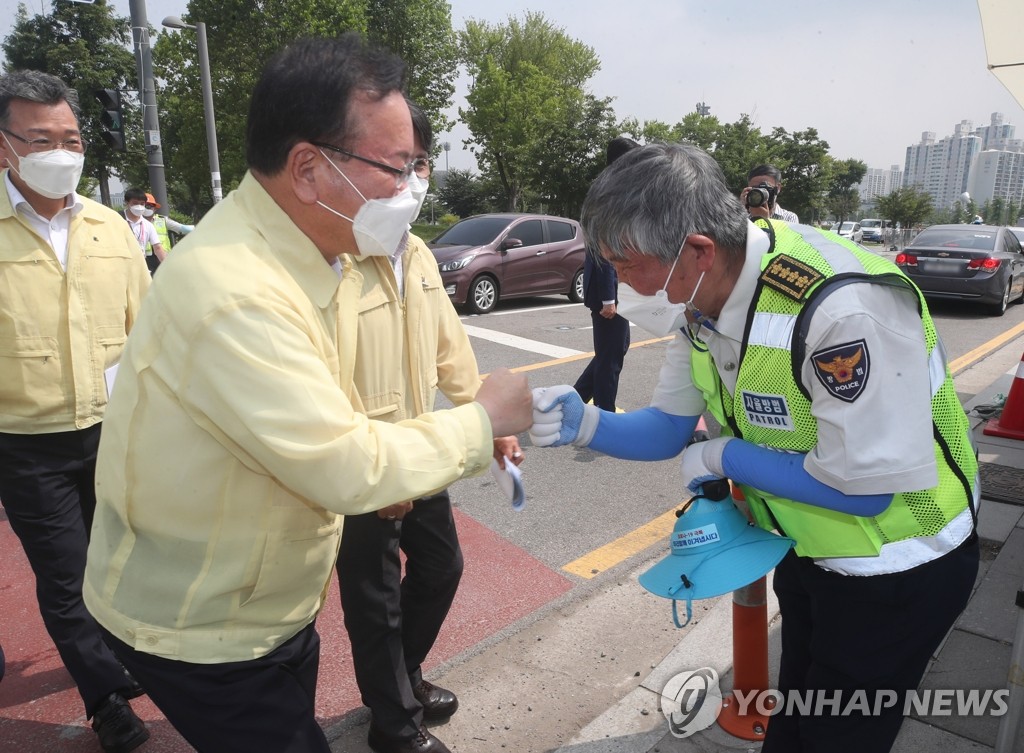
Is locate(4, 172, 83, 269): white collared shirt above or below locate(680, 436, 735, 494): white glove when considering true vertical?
above

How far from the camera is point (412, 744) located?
2227mm

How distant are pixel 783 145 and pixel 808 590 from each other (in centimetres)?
3855

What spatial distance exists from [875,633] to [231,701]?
1.33 m

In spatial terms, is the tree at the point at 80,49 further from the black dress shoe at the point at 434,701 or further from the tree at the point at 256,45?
the black dress shoe at the point at 434,701

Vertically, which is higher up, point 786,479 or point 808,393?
point 808,393

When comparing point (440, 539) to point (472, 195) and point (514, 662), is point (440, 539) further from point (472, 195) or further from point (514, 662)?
point (472, 195)

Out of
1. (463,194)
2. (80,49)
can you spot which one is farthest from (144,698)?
(463,194)

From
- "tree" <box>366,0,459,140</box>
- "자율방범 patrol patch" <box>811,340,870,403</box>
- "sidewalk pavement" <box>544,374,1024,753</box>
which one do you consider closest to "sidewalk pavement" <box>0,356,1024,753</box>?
"sidewalk pavement" <box>544,374,1024,753</box>

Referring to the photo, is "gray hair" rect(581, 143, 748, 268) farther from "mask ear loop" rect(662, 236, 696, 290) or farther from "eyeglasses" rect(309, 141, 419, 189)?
"eyeglasses" rect(309, 141, 419, 189)

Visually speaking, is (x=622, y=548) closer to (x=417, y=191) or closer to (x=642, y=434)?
(x=642, y=434)

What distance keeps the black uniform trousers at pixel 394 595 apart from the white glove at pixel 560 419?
587 mm

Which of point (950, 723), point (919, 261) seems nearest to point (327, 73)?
point (950, 723)

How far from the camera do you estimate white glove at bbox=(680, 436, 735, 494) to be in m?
1.66

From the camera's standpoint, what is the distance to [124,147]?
31.4 feet
